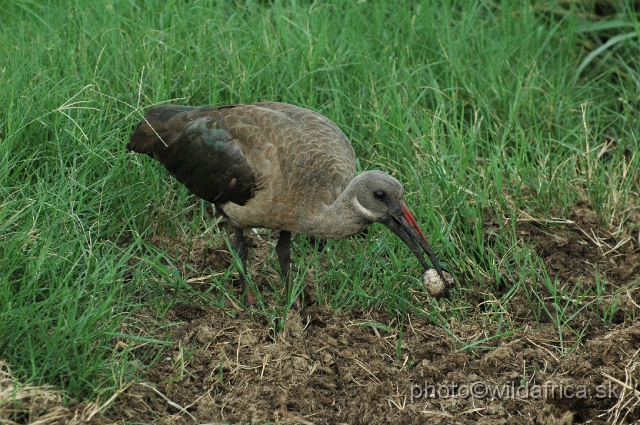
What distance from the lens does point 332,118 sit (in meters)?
5.99

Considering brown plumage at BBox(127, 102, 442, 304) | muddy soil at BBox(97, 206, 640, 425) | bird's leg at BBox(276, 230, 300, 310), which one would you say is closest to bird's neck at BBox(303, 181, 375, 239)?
brown plumage at BBox(127, 102, 442, 304)

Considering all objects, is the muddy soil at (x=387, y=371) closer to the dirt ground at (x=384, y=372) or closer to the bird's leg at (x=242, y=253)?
the dirt ground at (x=384, y=372)

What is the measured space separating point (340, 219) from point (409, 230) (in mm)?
362

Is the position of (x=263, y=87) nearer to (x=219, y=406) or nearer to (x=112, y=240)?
(x=112, y=240)

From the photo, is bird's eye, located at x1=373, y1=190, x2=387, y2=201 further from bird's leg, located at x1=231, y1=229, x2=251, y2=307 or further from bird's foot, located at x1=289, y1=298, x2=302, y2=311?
bird's leg, located at x1=231, y1=229, x2=251, y2=307

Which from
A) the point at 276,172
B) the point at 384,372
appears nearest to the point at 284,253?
the point at 276,172

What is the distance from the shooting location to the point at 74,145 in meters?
5.37

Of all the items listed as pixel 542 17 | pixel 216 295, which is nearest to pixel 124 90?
pixel 216 295

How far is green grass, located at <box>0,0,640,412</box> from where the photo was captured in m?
4.46

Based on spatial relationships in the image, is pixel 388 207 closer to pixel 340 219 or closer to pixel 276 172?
pixel 340 219

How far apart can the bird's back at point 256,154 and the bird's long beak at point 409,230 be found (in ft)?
1.25

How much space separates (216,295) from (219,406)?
1.07 meters

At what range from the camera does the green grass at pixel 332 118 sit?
14.6 feet

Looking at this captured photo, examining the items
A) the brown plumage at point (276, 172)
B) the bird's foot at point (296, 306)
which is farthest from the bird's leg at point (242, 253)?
the bird's foot at point (296, 306)
